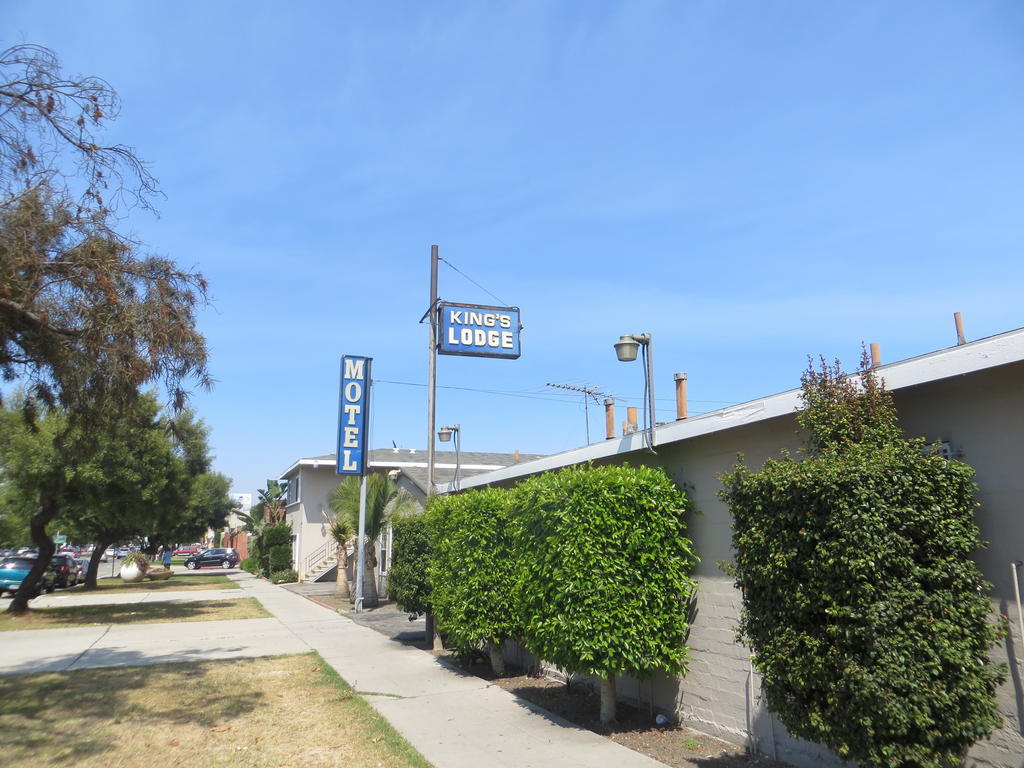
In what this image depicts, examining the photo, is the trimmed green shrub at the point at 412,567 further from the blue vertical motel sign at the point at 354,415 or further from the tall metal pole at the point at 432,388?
the blue vertical motel sign at the point at 354,415

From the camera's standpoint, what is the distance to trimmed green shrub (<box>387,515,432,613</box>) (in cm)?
1255

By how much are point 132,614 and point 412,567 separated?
38.4 ft

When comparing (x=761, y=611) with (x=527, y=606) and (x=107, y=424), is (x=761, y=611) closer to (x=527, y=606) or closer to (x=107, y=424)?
(x=527, y=606)

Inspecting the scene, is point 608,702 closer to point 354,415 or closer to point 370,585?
point 354,415

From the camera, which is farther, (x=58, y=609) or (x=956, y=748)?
(x=58, y=609)

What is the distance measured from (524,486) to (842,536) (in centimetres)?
478

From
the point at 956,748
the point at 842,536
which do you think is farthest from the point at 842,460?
the point at 956,748

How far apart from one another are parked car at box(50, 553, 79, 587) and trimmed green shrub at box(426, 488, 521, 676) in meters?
25.5

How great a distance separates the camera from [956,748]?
4.24 meters

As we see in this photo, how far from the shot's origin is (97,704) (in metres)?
8.84

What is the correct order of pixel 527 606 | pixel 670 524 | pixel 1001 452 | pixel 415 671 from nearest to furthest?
pixel 1001 452, pixel 670 524, pixel 527 606, pixel 415 671

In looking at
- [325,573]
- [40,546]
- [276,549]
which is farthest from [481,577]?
[276,549]

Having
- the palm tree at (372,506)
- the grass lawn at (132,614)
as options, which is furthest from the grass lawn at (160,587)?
the palm tree at (372,506)

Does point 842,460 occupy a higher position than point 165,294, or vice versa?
point 165,294
